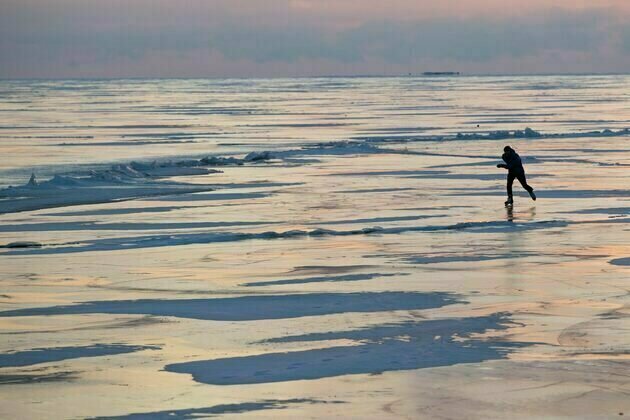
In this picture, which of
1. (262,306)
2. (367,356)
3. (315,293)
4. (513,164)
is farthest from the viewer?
(513,164)

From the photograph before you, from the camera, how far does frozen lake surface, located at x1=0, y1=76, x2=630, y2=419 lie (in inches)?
375

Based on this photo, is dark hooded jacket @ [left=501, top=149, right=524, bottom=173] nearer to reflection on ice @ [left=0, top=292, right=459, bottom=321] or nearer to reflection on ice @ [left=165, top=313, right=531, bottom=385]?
reflection on ice @ [left=0, top=292, right=459, bottom=321]

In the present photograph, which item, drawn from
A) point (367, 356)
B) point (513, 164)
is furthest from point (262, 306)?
point (513, 164)

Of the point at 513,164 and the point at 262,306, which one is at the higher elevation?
the point at 513,164

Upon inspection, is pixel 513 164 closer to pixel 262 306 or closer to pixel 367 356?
pixel 262 306

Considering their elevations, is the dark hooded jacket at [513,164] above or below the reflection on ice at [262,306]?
above

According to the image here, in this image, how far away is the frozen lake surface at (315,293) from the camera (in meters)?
9.52

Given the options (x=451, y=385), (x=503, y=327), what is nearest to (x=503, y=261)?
(x=503, y=327)

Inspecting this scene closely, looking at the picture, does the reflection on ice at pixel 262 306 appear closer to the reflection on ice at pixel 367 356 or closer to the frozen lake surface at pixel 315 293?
the frozen lake surface at pixel 315 293

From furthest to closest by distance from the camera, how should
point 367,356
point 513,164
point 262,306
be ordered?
point 513,164 → point 262,306 → point 367,356

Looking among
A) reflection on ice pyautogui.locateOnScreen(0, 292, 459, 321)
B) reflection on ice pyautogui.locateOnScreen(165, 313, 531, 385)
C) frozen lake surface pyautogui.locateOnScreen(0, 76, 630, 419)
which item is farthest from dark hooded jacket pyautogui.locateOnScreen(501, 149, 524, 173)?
reflection on ice pyautogui.locateOnScreen(165, 313, 531, 385)

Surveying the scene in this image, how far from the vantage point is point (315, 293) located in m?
14.0

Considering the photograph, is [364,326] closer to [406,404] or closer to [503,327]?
[503,327]

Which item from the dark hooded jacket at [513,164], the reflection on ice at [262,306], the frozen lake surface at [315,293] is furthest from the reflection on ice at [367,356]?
the dark hooded jacket at [513,164]
